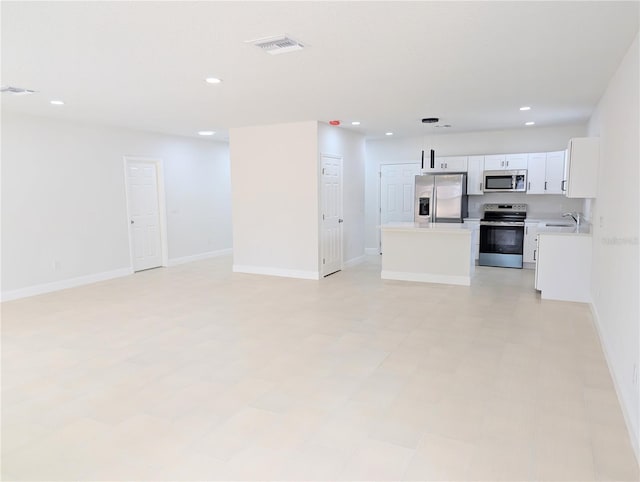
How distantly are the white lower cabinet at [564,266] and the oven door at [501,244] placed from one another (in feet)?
6.93

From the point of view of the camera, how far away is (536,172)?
7688 mm

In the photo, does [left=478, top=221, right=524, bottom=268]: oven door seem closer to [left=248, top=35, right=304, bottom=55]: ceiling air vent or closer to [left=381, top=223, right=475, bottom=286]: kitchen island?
[left=381, top=223, right=475, bottom=286]: kitchen island

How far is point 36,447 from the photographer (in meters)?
2.53

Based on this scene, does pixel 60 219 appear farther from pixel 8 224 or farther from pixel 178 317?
pixel 178 317

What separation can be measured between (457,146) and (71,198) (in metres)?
7.14

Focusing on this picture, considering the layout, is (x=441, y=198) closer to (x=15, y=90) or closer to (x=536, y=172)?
(x=536, y=172)

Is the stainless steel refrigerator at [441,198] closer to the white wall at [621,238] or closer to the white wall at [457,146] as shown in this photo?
the white wall at [457,146]

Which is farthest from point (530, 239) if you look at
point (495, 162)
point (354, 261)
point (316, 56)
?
point (316, 56)

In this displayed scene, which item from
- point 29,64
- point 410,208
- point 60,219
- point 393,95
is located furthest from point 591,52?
point 60,219

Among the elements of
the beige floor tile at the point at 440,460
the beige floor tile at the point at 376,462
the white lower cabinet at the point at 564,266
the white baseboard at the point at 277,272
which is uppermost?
the white lower cabinet at the point at 564,266

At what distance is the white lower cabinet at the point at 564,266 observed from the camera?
215 inches

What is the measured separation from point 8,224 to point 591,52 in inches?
281

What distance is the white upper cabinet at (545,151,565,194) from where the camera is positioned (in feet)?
24.5

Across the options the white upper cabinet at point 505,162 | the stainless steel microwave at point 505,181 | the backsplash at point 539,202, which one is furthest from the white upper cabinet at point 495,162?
the backsplash at point 539,202
